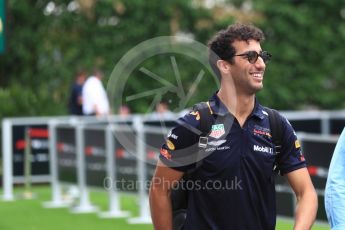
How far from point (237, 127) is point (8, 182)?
42.4 feet

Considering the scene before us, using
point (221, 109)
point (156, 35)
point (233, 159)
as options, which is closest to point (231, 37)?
point (221, 109)

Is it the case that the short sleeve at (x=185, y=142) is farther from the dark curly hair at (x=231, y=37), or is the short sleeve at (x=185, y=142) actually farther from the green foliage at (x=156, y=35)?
the green foliage at (x=156, y=35)

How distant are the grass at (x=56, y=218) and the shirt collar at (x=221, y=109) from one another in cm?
674

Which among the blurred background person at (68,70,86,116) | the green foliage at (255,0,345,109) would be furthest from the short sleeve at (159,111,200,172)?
the green foliage at (255,0,345,109)

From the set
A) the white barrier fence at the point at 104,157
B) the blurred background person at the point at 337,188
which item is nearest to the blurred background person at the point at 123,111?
the white barrier fence at the point at 104,157

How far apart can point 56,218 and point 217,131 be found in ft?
32.5

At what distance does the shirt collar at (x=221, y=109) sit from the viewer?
196 inches

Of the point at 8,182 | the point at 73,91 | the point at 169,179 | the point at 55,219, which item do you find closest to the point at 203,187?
the point at 169,179

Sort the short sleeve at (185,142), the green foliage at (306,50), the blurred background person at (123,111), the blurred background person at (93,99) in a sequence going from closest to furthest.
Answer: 1. the short sleeve at (185,142)
2. the blurred background person at (123,111)
3. the blurred background person at (93,99)
4. the green foliage at (306,50)

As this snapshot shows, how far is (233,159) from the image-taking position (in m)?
4.93

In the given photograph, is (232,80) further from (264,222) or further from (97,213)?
(97,213)

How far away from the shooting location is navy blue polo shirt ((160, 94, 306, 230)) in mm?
4918

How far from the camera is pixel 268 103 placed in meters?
30.2

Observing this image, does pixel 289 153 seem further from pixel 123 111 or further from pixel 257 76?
pixel 123 111
